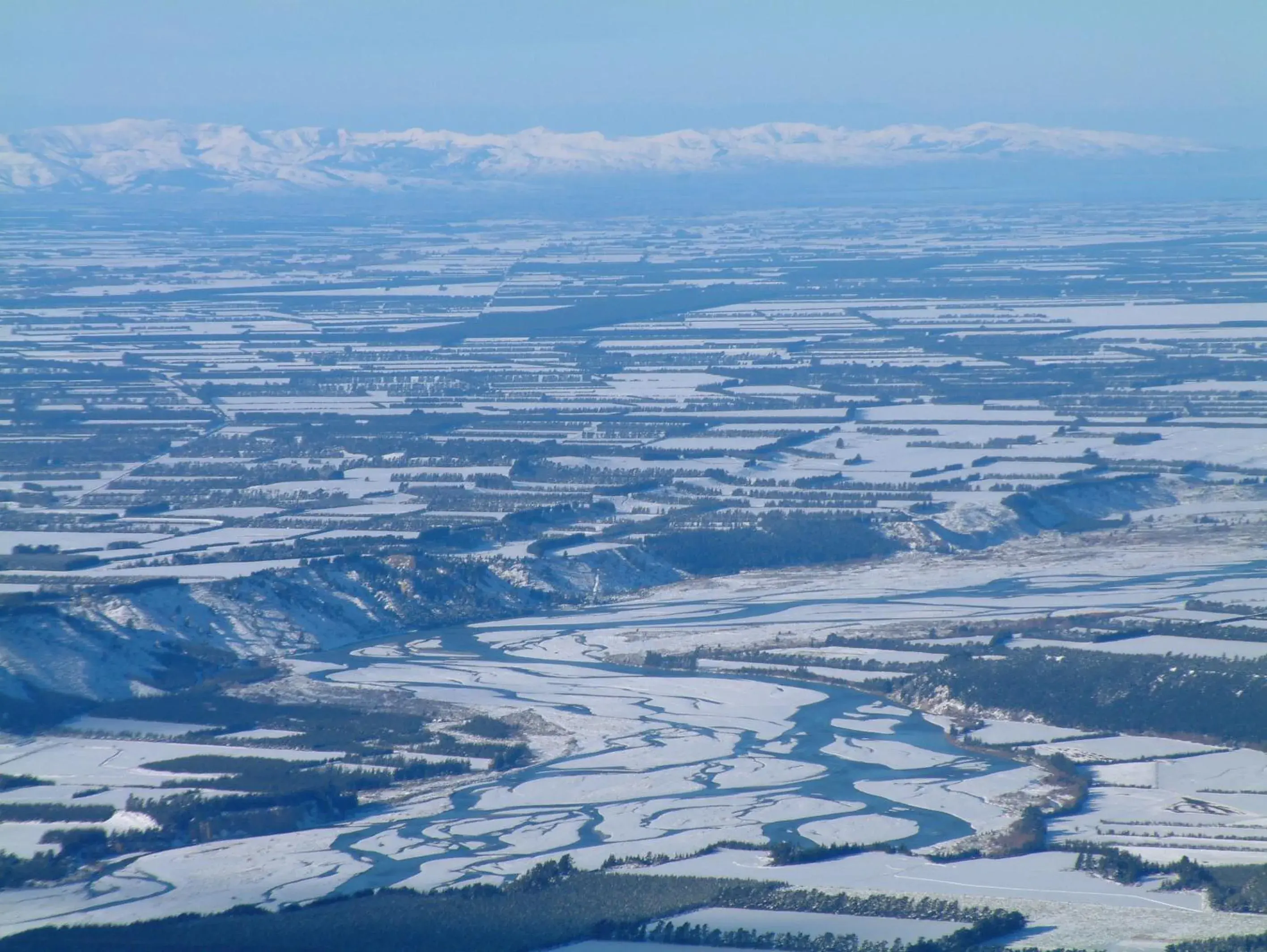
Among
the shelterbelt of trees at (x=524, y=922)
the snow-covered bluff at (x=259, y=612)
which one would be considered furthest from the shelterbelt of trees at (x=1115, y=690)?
the snow-covered bluff at (x=259, y=612)

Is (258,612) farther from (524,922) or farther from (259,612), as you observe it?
(524,922)

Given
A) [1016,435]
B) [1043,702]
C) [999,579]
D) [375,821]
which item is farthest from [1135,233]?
[375,821]

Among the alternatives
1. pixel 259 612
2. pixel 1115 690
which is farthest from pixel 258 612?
pixel 1115 690

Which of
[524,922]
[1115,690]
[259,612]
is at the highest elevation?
[259,612]

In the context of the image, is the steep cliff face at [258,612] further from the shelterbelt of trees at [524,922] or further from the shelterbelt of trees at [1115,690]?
the shelterbelt of trees at [524,922]

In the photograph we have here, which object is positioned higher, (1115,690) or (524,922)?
(524,922)

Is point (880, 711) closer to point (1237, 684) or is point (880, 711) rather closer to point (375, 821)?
point (1237, 684)

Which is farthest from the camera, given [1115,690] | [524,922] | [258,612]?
[258,612]

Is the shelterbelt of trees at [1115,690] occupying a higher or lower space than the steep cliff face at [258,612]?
lower
